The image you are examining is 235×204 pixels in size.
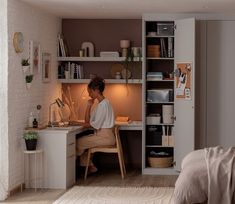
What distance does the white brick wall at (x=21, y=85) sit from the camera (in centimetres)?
708

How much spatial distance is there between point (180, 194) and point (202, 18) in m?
4.05

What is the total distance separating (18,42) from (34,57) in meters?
0.73

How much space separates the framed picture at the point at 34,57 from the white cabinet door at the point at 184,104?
1.94m

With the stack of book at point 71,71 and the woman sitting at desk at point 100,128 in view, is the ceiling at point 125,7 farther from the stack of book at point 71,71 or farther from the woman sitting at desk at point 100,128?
the woman sitting at desk at point 100,128

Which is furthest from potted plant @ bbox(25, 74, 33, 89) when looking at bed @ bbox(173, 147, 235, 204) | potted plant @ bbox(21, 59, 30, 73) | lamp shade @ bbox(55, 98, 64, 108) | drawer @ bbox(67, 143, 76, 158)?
bed @ bbox(173, 147, 235, 204)

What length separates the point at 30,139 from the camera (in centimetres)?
728

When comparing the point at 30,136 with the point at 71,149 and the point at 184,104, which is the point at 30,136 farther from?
the point at 184,104

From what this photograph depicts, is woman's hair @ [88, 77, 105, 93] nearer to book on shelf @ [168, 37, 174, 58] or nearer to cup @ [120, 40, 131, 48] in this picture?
cup @ [120, 40, 131, 48]

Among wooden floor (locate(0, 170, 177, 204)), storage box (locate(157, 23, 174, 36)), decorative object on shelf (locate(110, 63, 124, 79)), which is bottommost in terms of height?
wooden floor (locate(0, 170, 177, 204))

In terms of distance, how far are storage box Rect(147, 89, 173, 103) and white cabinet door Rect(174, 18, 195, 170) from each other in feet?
0.79

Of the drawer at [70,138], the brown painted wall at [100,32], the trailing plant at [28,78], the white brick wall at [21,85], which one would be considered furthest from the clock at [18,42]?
the brown painted wall at [100,32]

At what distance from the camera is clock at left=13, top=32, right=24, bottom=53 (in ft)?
23.5

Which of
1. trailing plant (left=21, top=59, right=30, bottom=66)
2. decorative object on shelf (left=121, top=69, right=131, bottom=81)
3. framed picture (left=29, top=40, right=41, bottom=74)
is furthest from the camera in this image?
decorative object on shelf (left=121, top=69, right=131, bottom=81)

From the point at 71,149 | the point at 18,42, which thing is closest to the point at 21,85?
the point at 18,42
